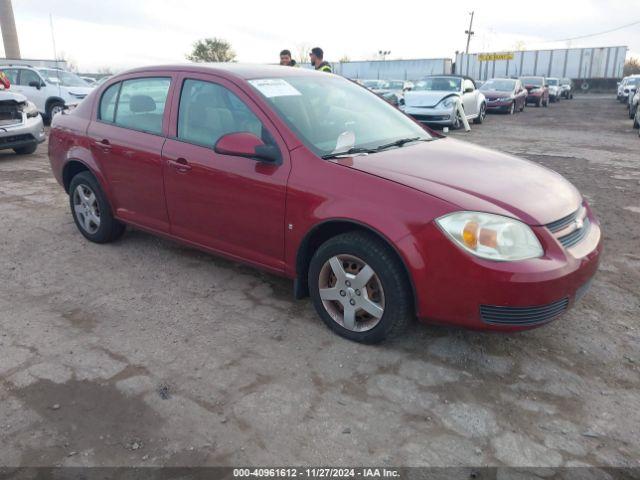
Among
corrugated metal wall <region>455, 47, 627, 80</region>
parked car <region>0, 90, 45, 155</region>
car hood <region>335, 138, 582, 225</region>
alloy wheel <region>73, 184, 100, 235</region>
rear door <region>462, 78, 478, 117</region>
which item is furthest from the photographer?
corrugated metal wall <region>455, 47, 627, 80</region>

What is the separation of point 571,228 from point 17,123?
934 centimetres

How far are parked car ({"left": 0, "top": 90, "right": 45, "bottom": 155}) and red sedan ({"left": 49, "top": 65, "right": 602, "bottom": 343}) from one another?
555 centimetres

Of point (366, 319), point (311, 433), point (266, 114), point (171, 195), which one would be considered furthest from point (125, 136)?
point (311, 433)

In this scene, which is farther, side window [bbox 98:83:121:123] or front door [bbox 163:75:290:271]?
side window [bbox 98:83:121:123]

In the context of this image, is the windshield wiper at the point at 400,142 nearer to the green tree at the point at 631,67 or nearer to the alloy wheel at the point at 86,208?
the alloy wheel at the point at 86,208

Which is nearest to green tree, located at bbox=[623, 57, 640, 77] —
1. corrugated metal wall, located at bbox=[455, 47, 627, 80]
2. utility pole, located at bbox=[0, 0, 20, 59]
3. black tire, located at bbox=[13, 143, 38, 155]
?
corrugated metal wall, located at bbox=[455, 47, 627, 80]

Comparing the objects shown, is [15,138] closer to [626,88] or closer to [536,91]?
[536,91]

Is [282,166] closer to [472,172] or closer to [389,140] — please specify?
[389,140]

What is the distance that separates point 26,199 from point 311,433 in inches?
224

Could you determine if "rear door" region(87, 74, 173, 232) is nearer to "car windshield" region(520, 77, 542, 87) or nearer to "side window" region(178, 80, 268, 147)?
"side window" region(178, 80, 268, 147)

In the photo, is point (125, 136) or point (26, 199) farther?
point (26, 199)

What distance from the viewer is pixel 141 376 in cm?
287

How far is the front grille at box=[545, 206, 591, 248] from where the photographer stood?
9.46 feet

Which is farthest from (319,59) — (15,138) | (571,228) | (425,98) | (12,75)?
(12,75)
